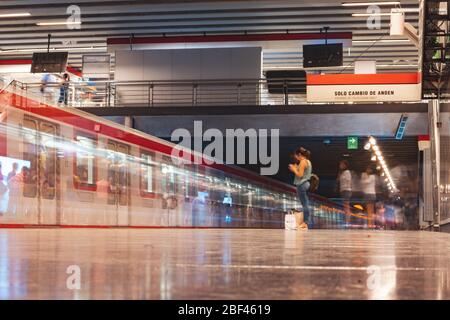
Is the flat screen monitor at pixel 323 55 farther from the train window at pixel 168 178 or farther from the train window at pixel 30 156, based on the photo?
the train window at pixel 30 156

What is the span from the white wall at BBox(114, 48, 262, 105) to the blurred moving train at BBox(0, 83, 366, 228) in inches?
186

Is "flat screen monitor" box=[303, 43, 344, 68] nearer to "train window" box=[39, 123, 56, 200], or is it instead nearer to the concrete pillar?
the concrete pillar

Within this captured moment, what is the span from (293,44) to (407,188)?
11.2 m

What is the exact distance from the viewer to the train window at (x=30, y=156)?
400 inches

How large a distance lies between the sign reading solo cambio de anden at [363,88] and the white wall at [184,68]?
6.42m

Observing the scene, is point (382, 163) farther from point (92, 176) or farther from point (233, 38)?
point (92, 176)

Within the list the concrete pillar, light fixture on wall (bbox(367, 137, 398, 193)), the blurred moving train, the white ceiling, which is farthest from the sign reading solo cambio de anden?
light fixture on wall (bbox(367, 137, 398, 193))

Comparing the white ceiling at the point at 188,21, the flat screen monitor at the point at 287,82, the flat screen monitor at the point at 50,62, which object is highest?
the white ceiling at the point at 188,21

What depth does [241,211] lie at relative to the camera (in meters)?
20.0

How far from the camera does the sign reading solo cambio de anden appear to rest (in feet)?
51.7

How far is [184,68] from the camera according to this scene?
23.0 m

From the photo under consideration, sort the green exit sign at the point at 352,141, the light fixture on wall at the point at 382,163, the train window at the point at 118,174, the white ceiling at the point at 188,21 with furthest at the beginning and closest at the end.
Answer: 1. the light fixture on wall at the point at 382,163
2. the green exit sign at the point at 352,141
3. the white ceiling at the point at 188,21
4. the train window at the point at 118,174

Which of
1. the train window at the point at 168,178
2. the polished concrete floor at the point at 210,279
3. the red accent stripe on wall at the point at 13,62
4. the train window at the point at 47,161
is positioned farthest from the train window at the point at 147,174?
A: the red accent stripe on wall at the point at 13,62
